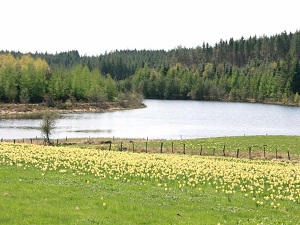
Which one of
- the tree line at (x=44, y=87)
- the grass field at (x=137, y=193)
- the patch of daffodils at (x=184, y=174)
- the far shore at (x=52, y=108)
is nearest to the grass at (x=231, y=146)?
the patch of daffodils at (x=184, y=174)

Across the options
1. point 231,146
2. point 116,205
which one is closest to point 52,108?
point 231,146

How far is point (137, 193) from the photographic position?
70.1ft

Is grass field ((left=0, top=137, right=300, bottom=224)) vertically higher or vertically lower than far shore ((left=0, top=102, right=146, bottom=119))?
higher

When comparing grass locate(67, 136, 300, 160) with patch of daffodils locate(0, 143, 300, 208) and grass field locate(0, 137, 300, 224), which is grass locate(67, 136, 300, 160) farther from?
grass field locate(0, 137, 300, 224)

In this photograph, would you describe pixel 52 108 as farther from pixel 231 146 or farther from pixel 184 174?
pixel 184 174

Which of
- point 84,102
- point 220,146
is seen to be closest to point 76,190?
point 220,146

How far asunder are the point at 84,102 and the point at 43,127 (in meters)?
117

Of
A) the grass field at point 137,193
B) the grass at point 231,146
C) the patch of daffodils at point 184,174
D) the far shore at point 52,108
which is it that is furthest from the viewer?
the far shore at point 52,108

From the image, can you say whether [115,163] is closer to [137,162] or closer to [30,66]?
[137,162]

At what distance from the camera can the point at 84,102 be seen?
183 m

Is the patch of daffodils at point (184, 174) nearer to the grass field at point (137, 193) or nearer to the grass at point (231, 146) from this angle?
the grass field at point (137, 193)

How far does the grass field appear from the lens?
668 inches

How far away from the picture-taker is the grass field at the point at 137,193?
55.7 ft

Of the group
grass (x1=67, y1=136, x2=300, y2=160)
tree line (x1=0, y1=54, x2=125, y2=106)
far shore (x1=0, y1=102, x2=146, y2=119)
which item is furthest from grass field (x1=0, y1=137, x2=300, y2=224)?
tree line (x1=0, y1=54, x2=125, y2=106)
